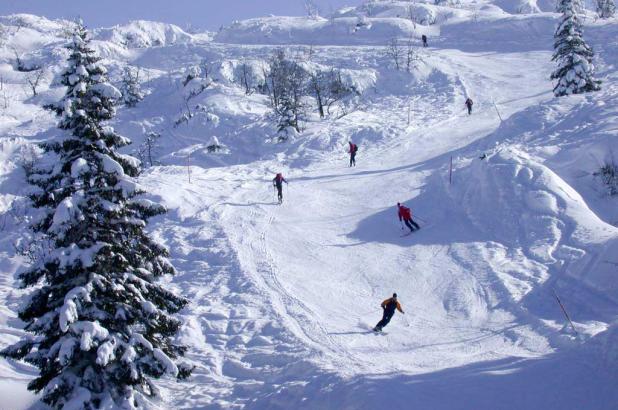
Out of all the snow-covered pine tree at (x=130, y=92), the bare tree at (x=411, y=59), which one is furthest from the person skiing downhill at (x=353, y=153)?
the snow-covered pine tree at (x=130, y=92)

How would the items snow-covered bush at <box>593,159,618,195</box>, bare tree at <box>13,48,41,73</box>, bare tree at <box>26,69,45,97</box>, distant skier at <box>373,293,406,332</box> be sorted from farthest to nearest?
1. bare tree at <box>13,48,41,73</box>
2. bare tree at <box>26,69,45,97</box>
3. snow-covered bush at <box>593,159,618,195</box>
4. distant skier at <box>373,293,406,332</box>

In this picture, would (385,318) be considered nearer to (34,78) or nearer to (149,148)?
(149,148)

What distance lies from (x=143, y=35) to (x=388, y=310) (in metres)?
99.5

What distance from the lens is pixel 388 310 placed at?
1499 centimetres

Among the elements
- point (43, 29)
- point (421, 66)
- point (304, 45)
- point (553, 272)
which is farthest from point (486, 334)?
point (43, 29)

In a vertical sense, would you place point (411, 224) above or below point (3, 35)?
below

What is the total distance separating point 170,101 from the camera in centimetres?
5781

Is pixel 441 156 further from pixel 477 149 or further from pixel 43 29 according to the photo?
pixel 43 29

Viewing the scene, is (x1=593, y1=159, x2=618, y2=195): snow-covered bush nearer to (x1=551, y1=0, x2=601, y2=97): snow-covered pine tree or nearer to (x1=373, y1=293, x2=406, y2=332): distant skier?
(x1=373, y1=293, x2=406, y2=332): distant skier

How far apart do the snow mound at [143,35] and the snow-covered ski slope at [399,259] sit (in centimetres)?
5687

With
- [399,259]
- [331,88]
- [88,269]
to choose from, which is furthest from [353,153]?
[331,88]

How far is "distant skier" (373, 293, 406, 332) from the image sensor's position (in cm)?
1493

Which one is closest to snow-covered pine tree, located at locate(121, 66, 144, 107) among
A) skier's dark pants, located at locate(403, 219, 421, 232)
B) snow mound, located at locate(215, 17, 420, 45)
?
snow mound, located at locate(215, 17, 420, 45)

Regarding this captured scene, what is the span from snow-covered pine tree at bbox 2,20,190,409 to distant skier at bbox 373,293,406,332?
5.52 metres
